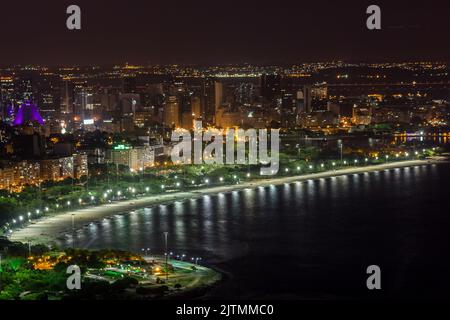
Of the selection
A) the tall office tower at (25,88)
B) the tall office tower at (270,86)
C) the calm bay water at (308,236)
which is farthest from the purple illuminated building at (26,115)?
the tall office tower at (270,86)

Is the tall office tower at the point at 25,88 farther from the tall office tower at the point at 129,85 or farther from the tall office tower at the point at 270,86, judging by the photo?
the tall office tower at the point at 270,86

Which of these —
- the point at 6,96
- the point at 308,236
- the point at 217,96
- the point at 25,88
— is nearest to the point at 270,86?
the point at 217,96

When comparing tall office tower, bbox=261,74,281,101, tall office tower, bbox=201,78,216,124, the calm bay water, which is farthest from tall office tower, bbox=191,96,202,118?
the calm bay water

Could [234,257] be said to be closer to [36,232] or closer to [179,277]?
[179,277]

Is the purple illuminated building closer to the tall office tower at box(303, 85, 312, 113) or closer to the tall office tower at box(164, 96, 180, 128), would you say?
the tall office tower at box(164, 96, 180, 128)
